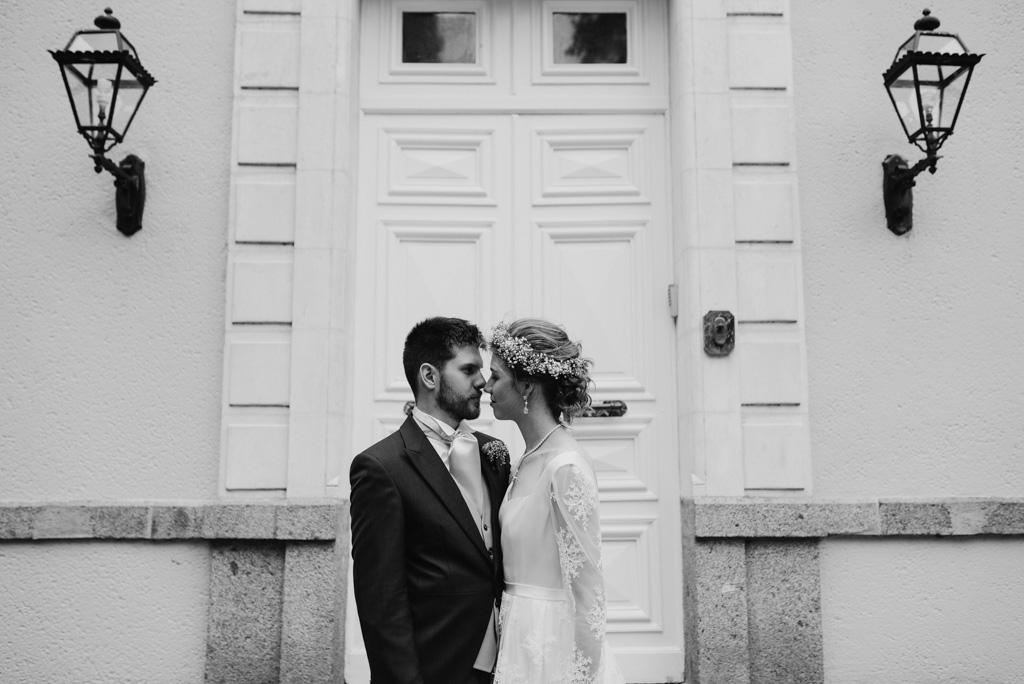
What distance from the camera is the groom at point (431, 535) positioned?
2.71m

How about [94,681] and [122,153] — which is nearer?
[94,681]

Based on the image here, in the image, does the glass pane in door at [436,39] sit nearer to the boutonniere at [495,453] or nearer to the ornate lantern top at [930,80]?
the ornate lantern top at [930,80]

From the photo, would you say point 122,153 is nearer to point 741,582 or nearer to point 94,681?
point 94,681

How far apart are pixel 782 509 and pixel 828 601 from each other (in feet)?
1.94

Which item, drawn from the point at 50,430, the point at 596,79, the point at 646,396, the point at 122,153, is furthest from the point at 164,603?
the point at 596,79

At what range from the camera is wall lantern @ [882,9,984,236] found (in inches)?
178

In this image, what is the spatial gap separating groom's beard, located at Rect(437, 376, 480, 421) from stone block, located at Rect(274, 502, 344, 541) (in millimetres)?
1814

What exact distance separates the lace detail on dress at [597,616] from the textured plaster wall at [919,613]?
7.73ft

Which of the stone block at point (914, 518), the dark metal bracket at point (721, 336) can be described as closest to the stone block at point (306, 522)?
the dark metal bracket at point (721, 336)

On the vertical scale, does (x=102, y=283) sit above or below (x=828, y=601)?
above

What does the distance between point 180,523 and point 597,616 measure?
9.11 ft

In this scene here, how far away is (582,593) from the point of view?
2.81 meters

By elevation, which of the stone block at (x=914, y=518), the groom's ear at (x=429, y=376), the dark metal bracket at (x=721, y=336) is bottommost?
the stone block at (x=914, y=518)

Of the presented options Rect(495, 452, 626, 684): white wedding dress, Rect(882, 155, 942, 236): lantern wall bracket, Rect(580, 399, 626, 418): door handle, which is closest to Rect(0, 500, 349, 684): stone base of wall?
Rect(580, 399, 626, 418): door handle
